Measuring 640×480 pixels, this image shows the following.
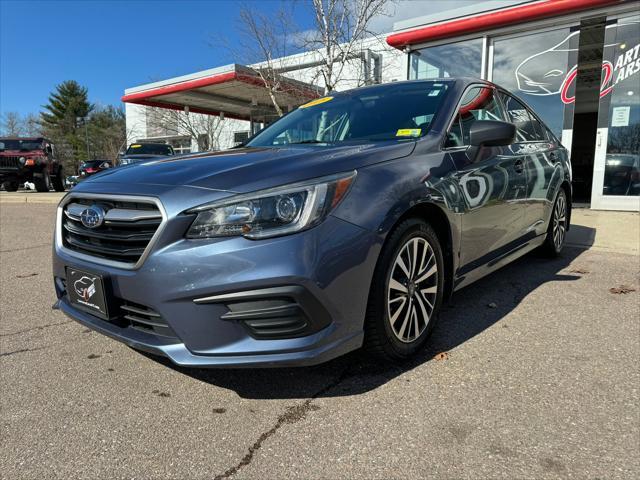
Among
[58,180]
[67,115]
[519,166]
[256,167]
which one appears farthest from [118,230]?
[67,115]

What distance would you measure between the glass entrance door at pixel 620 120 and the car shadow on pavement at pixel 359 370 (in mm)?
6410

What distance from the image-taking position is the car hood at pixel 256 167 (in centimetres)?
198

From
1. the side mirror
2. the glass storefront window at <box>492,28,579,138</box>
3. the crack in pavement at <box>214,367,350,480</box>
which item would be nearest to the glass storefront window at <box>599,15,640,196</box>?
the glass storefront window at <box>492,28,579,138</box>

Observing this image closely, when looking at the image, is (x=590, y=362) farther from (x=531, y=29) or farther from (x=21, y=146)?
(x=21, y=146)

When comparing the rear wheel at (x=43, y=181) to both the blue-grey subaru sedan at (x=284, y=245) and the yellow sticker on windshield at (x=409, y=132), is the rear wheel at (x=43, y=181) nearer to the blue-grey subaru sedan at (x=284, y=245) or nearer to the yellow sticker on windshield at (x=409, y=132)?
the blue-grey subaru sedan at (x=284, y=245)

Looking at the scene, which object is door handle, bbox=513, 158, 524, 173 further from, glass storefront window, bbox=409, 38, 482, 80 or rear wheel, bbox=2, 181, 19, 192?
rear wheel, bbox=2, 181, 19, 192

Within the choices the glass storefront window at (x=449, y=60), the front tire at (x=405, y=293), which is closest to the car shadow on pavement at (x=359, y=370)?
the front tire at (x=405, y=293)

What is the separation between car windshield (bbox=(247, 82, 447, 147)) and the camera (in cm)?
285

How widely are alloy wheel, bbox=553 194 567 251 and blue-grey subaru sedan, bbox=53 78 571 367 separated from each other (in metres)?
2.06

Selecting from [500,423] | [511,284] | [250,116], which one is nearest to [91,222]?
[500,423]

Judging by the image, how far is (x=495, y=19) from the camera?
9.05 metres

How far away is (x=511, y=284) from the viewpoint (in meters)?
3.97

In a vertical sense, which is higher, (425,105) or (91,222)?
(425,105)

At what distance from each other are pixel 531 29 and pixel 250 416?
32.0 feet
